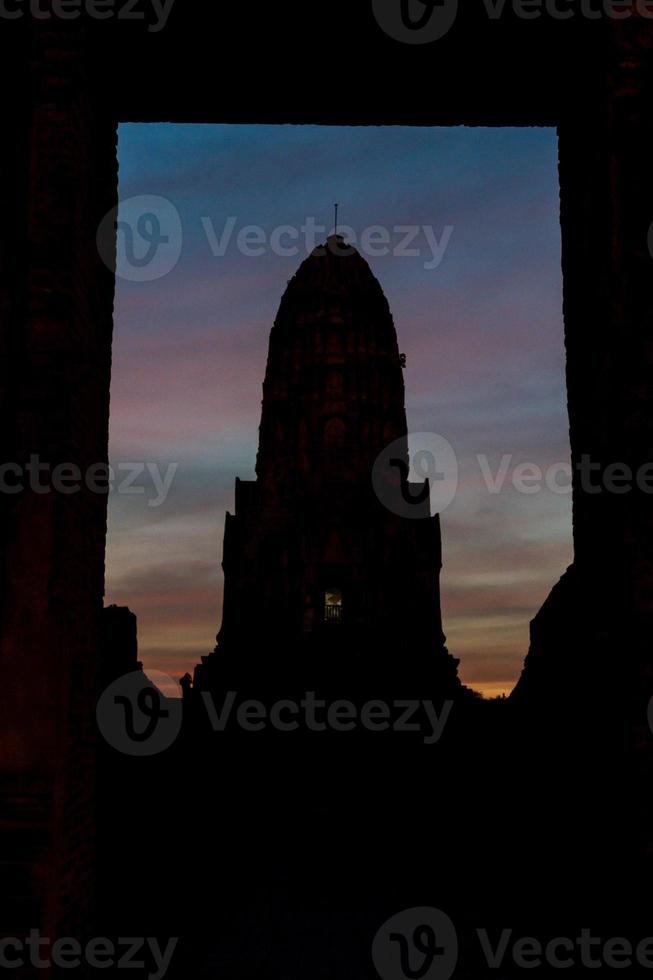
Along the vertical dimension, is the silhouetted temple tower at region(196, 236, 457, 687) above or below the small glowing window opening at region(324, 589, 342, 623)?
above

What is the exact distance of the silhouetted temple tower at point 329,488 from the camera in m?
31.5

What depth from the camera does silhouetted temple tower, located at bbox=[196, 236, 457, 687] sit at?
3150 cm

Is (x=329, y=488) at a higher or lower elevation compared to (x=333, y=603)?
higher

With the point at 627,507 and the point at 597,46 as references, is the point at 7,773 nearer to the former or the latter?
the point at 627,507

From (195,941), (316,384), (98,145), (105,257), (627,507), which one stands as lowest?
(195,941)

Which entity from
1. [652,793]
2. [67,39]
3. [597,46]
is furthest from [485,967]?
[67,39]

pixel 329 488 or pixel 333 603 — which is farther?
pixel 329 488

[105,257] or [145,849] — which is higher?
[105,257]

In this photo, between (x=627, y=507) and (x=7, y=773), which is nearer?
(x=7, y=773)

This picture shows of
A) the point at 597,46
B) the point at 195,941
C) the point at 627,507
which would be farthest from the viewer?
Result: the point at 195,941

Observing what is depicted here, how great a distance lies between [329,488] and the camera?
32250 mm

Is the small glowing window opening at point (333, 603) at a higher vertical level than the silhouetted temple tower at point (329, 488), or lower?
lower

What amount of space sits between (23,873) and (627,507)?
351 cm

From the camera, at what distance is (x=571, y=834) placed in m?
5.48
